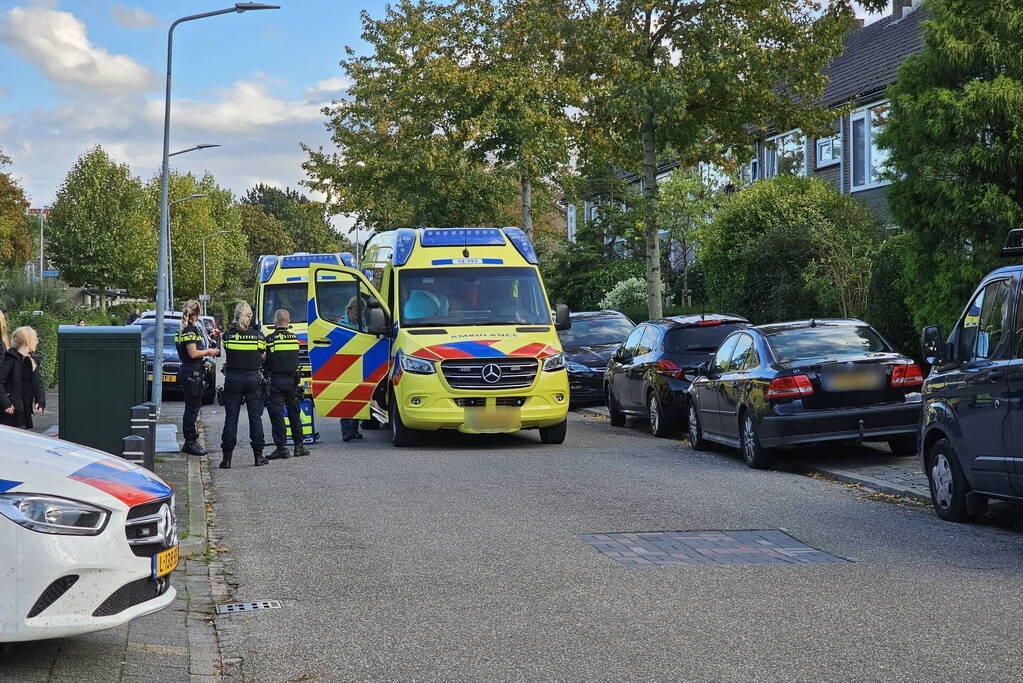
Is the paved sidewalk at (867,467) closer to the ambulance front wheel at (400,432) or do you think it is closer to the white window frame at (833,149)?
the ambulance front wheel at (400,432)

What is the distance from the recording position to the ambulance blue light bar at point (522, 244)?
17969mm

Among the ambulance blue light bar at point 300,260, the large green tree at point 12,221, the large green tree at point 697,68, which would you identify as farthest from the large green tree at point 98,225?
the large green tree at point 697,68

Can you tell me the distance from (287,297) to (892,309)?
11.8m

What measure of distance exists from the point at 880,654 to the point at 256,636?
306 centimetres

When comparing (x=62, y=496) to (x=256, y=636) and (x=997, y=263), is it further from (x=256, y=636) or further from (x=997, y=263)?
(x=997, y=263)

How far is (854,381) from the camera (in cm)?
1351

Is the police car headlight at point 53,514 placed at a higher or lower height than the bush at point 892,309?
lower

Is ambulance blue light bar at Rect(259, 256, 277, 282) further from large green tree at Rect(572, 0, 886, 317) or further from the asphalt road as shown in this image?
the asphalt road

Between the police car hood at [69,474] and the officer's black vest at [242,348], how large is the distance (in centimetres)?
811

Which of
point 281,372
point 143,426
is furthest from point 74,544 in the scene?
point 281,372

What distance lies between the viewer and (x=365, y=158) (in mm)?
39125

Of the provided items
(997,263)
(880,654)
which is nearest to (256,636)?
(880,654)

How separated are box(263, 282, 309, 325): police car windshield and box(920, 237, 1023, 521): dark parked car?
55.3 ft

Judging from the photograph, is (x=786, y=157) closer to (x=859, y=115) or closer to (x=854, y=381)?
(x=859, y=115)
